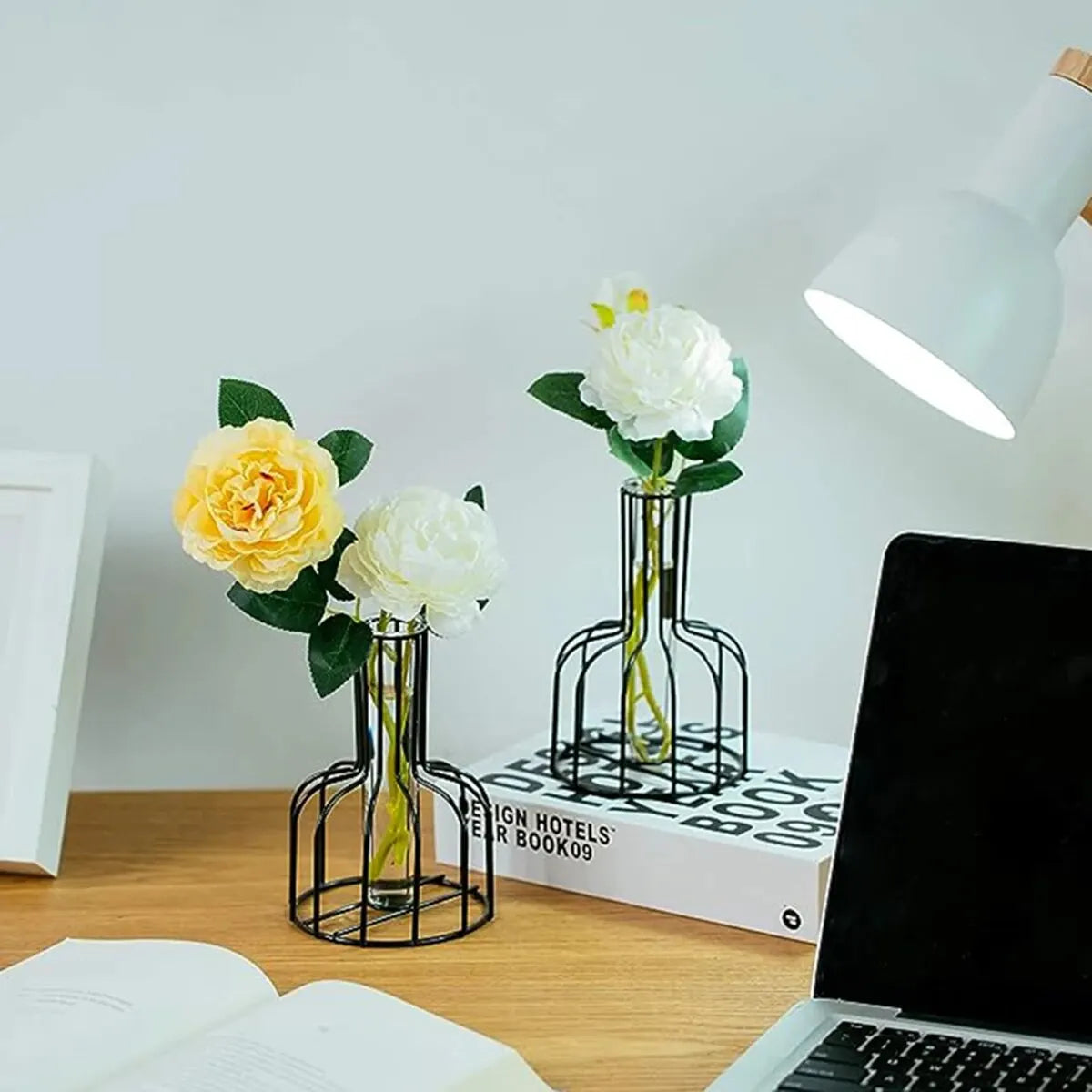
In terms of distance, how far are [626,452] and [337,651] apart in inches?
9.7

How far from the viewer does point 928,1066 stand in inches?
35.3

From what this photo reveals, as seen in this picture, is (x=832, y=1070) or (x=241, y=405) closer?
(x=832, y=1070)

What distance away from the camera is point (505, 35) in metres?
1.37

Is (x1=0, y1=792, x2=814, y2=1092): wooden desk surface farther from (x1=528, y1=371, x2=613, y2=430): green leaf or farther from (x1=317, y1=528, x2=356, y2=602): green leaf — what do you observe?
(x1=528, y1=371, x2=613, y2=430): green leaf

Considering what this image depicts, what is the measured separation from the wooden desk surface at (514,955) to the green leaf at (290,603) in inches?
7.4

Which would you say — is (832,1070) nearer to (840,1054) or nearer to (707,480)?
(840,1054)

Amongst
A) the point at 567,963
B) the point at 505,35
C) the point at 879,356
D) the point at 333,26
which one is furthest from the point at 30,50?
the point at 567,963

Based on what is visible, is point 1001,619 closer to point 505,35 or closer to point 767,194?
point 767,194

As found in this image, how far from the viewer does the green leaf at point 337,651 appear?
113 centimetres

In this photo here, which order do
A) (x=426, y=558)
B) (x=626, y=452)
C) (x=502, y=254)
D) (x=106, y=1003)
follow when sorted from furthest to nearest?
1. (x=502, y=254)
2. (x=626, y=452)
3. (x=426, y=558)
4. (x=106, y=1003)

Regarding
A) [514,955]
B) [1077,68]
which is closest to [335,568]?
[514,955]

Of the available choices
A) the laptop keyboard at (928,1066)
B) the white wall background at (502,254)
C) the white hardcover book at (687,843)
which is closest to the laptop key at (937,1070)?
the laptop keyboard at (928,1066)

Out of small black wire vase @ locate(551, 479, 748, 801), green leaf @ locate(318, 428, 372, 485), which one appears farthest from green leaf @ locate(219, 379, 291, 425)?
small black wire vase @ locate(551, 479, 748, 801)

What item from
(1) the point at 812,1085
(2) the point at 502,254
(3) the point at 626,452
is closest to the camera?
(1) the point at 812,1085
